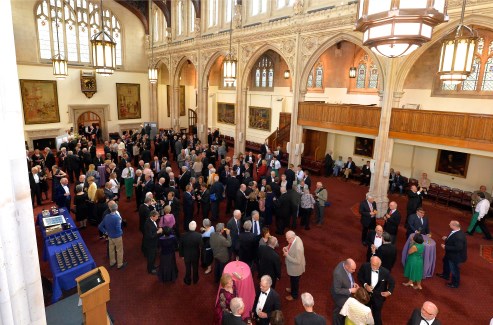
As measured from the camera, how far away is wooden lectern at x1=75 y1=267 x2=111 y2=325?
4.03 meters

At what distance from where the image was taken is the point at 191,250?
19.8ft

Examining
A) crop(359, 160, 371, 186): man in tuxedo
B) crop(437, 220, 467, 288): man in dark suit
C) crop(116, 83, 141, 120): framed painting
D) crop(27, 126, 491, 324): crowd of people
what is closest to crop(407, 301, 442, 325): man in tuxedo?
crop(27, 126, 491, 324): crowd of people

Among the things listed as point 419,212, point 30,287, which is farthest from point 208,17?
point 30,287

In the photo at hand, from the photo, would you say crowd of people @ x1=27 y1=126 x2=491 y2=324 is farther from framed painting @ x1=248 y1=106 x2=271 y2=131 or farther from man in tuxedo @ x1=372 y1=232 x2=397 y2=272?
framed painting @ x1=248 y1=106 x2=271 y2=131

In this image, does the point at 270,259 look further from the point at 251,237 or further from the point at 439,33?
the point at 439,33

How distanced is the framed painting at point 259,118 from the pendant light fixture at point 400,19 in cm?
1667

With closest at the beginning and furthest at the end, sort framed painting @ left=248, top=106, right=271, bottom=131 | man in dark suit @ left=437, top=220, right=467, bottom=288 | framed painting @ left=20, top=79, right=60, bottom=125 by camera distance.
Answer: man in dark suit @ left=437, top=220, right=467, bottom=288
framed painting @ left=20, top=79, right=60, bottom=125
framed painting @ left=248, top=106, right=271, bottom=131

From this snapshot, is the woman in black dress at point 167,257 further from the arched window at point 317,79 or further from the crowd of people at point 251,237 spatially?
the arched window at point 317,79

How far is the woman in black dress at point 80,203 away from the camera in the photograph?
800 cm

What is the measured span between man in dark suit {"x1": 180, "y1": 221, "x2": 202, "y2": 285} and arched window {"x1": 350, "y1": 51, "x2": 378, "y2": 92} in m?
12.1

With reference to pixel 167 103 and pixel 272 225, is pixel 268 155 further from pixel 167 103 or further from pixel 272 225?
pixel 167 103

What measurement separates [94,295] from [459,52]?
5885mm

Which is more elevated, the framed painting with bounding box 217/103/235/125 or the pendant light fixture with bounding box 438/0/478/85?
the pendant light fixture with bounding box 438/0/478/85

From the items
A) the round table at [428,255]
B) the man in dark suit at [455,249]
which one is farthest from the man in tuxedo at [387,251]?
the man in dark suit at [455,249]
